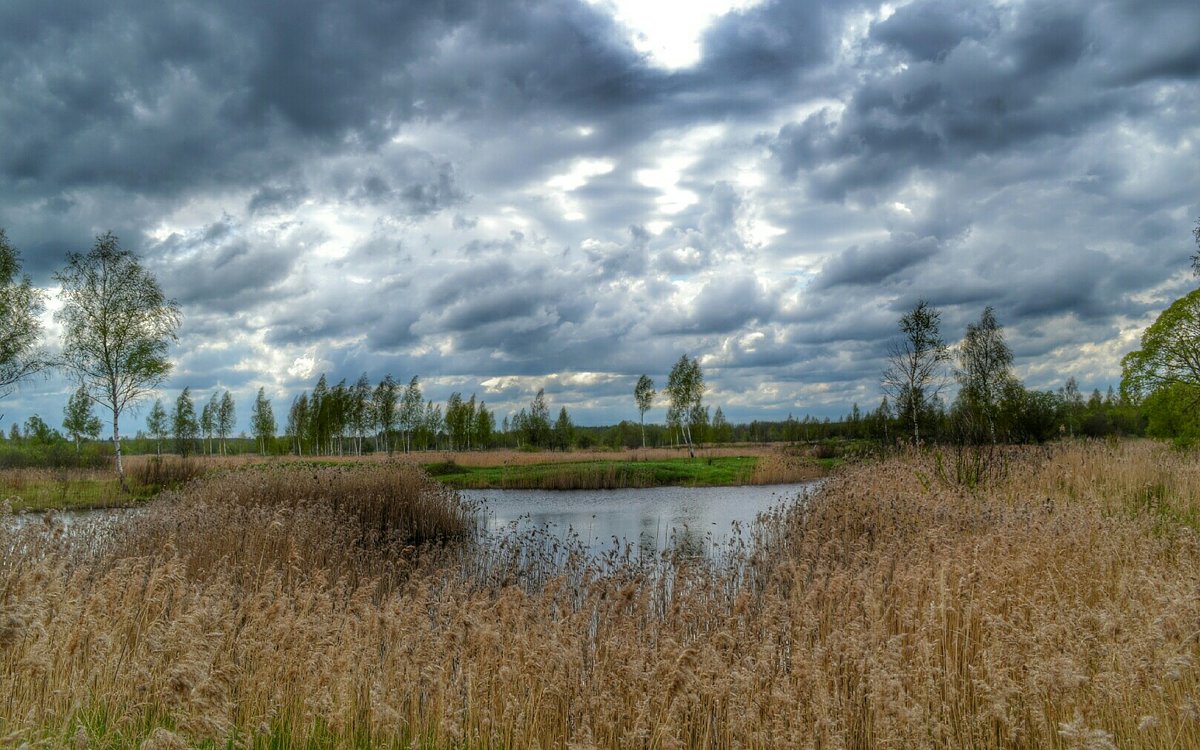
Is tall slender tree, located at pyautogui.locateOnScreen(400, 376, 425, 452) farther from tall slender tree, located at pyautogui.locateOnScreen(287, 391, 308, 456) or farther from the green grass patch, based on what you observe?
the green grass patch

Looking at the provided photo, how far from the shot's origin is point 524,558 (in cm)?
1345

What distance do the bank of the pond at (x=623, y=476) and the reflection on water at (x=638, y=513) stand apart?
160 centimetres

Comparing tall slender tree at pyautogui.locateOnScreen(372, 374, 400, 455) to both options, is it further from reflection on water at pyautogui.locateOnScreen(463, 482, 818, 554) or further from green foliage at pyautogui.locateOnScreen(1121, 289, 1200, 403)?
green foliage at pyautogui.locateOnScreen(1121, 289, 1200, 403)

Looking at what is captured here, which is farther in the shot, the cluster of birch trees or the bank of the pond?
the cluster of birch trees

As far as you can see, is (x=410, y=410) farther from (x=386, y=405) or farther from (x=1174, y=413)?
(x=1174, y=413)

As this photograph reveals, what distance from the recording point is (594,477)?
3516cm

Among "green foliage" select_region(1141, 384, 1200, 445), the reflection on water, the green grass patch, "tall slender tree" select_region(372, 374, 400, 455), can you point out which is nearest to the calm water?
the reflection on water

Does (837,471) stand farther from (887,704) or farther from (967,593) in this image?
(887,704)

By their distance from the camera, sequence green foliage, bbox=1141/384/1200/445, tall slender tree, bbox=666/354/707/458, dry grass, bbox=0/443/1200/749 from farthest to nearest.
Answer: tall slender tree, bbox=666/354/707/458, green foliage, bbox=1141/384/1200/445, dry grass, bbox=0/443/1200/749

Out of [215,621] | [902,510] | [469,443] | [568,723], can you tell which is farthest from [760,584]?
[469,443]

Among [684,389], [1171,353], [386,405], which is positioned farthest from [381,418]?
[1171,353]

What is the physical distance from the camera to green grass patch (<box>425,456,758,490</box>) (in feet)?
114

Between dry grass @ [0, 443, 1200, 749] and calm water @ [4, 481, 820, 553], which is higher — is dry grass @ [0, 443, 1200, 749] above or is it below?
above

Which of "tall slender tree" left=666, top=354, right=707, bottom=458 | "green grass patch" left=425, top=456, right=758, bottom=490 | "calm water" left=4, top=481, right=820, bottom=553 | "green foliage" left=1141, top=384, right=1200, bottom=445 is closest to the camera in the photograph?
Answer: "calm water" left=4, top=481, right=820, bottom=553
